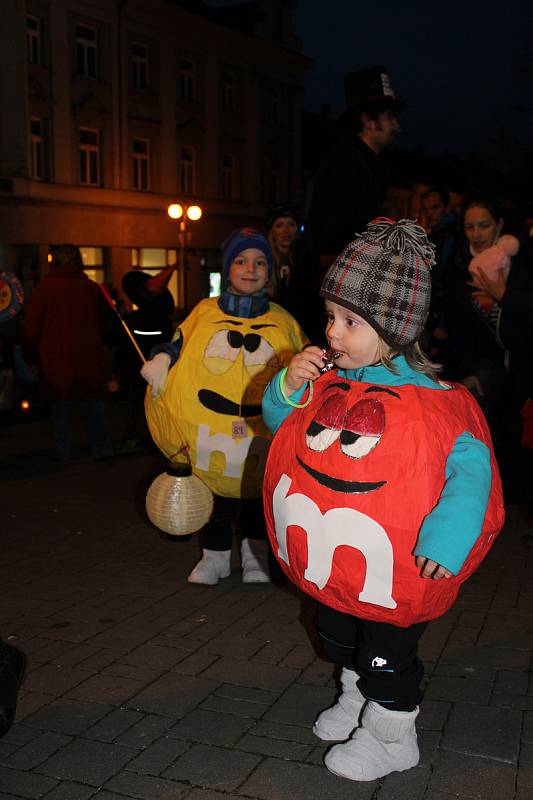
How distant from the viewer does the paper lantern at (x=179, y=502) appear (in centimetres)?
430

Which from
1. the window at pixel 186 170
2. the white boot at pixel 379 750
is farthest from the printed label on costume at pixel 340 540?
the window at pixel 186 170

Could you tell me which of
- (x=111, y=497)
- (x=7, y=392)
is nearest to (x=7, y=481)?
(x=111, y=497)

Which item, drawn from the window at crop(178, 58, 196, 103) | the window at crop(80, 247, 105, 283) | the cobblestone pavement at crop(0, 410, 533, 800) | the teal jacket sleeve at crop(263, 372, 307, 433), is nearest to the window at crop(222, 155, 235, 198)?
the window at crop(178, 58, 196, 103)

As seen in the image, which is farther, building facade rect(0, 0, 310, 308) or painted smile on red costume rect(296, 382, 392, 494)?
building facade rect(0, 0, 310, 308)

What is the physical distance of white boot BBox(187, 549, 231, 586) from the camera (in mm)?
4965

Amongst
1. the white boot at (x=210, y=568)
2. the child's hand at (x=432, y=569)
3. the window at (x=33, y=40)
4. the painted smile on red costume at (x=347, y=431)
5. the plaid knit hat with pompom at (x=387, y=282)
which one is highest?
the window at (x=33, y=40)

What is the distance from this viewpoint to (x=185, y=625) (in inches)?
173

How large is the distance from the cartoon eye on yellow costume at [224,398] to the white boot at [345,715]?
4.83 feet

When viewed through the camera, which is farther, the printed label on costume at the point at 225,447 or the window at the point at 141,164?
the window at the point at 141,164

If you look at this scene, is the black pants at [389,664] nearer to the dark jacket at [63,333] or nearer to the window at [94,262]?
the dark jacket at [63,333]

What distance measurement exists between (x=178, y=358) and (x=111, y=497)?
2746 mm

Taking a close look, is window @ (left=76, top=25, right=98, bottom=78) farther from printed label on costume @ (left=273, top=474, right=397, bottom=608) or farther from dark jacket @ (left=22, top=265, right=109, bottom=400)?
printed label on costume @ (left=273, top=474, right=397, bottom=608)

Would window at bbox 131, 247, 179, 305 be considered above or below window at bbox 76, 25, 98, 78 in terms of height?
below

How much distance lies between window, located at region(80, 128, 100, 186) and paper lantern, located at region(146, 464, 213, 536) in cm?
2289
